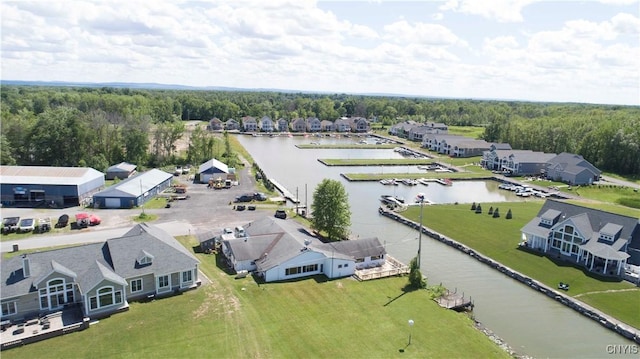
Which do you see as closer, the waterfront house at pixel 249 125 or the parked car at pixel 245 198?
the parked car at pixel 245 198

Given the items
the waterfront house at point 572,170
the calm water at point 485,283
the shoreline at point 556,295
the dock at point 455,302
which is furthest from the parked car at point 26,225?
the waterfront house at point 572,170

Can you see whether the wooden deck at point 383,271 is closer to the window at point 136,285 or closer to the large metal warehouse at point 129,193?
the window at point 136,285

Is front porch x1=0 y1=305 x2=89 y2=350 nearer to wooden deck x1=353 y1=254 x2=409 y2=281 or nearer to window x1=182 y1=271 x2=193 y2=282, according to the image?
window x1=182 y1=271 x2=193 y2=282

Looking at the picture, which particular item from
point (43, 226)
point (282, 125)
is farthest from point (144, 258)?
point (282, 125)

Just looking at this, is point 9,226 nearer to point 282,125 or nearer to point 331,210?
point 331,210

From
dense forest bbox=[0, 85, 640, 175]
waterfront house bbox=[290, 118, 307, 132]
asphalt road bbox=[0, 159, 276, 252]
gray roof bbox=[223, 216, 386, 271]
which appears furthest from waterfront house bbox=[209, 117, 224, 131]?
gray roof bbox=[223, 216, 386, 271]

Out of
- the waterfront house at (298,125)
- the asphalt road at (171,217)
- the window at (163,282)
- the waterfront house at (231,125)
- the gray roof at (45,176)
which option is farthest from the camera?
the waterfront house at (298,125)
